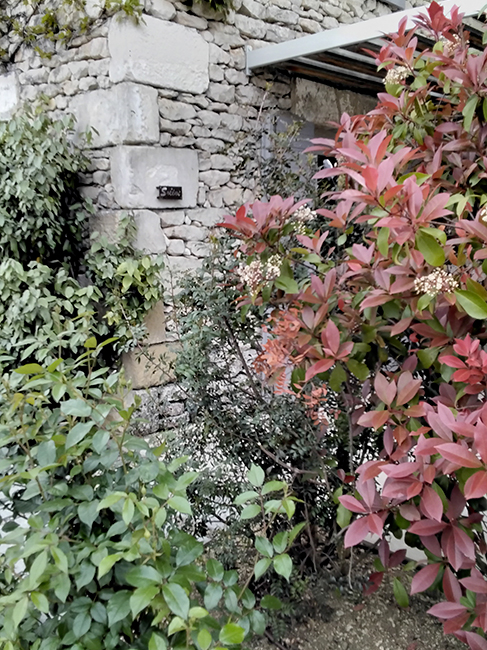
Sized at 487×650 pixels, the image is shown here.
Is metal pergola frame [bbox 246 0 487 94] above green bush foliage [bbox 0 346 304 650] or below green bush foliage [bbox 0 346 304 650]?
above

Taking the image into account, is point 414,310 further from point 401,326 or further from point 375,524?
point 375,524

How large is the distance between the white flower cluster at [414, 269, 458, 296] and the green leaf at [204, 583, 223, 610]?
73 cm

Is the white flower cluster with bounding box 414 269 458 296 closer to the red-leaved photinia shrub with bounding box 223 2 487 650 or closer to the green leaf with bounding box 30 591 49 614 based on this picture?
the red-leaved photinia shrub with bounding box 223 2 487 650

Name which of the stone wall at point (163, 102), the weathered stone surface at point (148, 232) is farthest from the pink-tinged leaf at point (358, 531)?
the weathered stone surface at point (148, 232)

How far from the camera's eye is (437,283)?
1043 mm

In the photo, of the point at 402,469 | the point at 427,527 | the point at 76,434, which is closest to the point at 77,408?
the point at 76,434

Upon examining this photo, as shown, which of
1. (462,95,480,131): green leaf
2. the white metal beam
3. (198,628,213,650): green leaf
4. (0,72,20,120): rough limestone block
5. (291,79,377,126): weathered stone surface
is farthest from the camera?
(291,79,377,126): weathered stone surface

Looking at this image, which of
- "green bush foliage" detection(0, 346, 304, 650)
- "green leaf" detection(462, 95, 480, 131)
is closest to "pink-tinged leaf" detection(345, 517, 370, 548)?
"green bush foliage" detection(0, 346, 304, 650)

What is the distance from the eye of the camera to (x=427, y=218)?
42.1 inches

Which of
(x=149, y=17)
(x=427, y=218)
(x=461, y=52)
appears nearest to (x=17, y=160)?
(x=149, y=17)

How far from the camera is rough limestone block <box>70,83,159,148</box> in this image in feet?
12.5

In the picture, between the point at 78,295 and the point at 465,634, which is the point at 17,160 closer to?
the point at 78,295

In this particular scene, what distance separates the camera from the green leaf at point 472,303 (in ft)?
3.39

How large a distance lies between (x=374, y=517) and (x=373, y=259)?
619 millimetres
